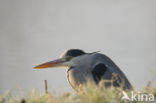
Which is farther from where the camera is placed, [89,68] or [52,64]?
[52,64]

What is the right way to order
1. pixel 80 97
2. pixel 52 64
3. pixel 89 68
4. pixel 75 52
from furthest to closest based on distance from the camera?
1. pixel 52 64
2. pixel 75 52
3. pixel 89 68
4. pixel 80 97

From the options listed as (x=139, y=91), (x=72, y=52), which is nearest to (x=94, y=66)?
(x=72, y=52)

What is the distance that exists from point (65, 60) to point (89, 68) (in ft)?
2.45

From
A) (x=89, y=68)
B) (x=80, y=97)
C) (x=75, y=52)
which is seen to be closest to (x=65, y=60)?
(x=75, y=52)

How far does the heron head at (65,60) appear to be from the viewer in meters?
7.89

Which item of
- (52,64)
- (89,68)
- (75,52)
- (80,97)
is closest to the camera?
(80,97)

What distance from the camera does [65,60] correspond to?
796 cm

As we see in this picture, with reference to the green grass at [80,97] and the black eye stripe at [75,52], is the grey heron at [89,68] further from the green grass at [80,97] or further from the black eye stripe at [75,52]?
the green grass at [80,97]

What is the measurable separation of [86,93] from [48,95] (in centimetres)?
70

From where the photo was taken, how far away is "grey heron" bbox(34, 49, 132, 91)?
7273 mm

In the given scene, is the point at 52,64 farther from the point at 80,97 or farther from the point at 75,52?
the point at 80,97

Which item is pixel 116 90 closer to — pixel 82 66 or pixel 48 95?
pixel 48 95

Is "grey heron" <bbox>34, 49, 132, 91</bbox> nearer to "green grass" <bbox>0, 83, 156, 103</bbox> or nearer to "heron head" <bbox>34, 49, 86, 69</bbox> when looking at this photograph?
"heron head" <bbox>34, 49, 86, 69</bbox>

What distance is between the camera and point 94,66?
7.40 metres
